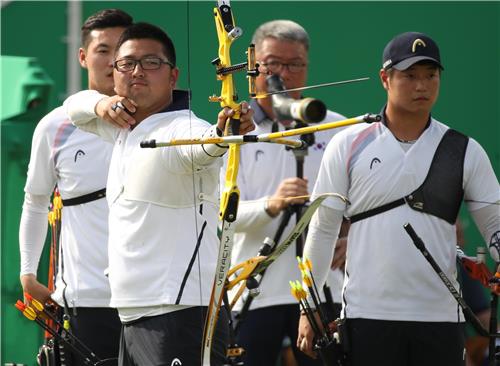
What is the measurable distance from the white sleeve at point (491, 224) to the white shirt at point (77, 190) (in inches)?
63.9

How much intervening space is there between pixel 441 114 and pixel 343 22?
80 centimetres

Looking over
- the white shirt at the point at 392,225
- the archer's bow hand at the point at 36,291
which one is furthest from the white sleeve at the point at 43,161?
the white shirt at the point at 392,225

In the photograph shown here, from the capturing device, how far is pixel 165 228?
177 inches

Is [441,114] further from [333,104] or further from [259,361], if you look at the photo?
[259,361]

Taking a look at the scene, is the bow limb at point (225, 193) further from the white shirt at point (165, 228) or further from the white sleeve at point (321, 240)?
the white sleeve at point (321, 240)

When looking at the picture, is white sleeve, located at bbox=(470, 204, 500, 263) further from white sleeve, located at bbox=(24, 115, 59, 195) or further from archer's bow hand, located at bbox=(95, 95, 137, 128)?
white sleeve, located at bbox=(24, 115, 59, 195)

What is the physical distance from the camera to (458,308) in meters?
5.01

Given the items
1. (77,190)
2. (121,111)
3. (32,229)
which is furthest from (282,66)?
(121,111)

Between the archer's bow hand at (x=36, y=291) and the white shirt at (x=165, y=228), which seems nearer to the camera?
the white shirt at (x=165, y=228)

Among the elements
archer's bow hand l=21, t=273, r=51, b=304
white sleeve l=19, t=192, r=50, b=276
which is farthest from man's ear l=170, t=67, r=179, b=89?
archer's bow hand l=21, t=273, r=51, b=304

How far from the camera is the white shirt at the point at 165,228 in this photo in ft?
14.7

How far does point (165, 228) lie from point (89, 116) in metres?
0.72

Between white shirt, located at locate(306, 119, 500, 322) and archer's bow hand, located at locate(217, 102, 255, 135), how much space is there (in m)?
0.99

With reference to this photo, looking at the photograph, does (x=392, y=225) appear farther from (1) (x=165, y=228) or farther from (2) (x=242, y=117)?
(2) (x=242, y=117)
